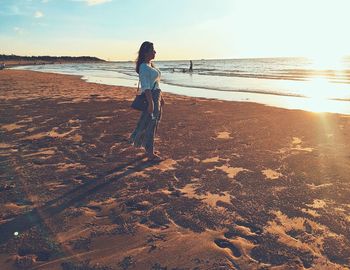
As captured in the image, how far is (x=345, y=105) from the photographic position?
15031 mm

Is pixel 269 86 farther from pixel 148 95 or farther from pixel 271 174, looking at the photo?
pixel 148 95

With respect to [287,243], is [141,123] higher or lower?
higher

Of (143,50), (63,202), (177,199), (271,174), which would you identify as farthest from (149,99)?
(271,174)

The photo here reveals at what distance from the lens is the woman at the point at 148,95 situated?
231 inches

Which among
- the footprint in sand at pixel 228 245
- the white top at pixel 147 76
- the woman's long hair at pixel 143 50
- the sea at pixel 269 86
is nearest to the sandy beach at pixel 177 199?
the footprint in sand at pixel 228 245

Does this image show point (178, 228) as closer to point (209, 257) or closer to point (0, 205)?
point (209, 257)

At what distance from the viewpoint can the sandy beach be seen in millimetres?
3428

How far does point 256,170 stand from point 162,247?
2.94m

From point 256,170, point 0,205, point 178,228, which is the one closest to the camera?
point 178,228

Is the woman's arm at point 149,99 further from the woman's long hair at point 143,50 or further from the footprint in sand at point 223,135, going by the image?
the footprint in sand at point 223,135

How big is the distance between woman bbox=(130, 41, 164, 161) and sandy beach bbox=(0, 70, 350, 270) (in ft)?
1.34

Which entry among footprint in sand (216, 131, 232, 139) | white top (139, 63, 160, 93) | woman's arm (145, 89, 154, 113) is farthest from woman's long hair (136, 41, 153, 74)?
footprint in sand (216, 131, 232, 139)

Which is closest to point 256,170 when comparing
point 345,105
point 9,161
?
point 9,161

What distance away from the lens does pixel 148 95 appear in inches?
231
